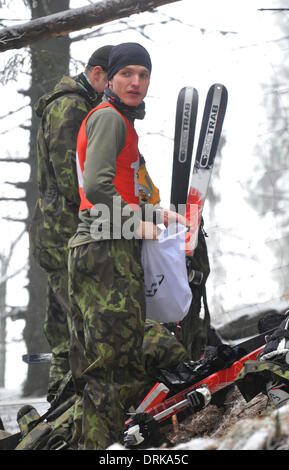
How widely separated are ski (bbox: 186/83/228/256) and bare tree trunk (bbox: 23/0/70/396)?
11.8 ft

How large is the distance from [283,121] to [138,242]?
22.4 ft

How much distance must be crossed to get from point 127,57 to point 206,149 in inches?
66.1

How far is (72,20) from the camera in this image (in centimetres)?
504

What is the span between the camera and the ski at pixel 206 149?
14.9 ft

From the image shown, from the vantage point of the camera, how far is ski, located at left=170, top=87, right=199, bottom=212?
15.0 ft

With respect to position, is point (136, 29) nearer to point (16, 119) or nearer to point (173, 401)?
point (16, 119)

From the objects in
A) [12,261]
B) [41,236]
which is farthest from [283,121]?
[41,236]

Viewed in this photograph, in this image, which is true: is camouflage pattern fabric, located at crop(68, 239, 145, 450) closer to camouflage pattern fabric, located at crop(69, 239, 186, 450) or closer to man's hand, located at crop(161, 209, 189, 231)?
camouflage pattern fabric, located at crop(69, 239, 186, 450)

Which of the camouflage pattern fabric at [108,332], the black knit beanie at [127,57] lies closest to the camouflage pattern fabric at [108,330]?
the camouflage pattern fabric at [108,332]

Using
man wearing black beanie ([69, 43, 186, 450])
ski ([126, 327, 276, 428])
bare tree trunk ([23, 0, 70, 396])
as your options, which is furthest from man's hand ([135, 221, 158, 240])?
bare tree trunk ([23, 0, 70, 396])

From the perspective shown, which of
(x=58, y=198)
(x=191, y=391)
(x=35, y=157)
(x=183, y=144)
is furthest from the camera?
(x=35, y=157)

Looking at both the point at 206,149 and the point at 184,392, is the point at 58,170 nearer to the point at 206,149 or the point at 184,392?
the point at 206,149

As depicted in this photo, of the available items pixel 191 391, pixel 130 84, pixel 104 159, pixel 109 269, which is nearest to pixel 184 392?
pixel 191 391
